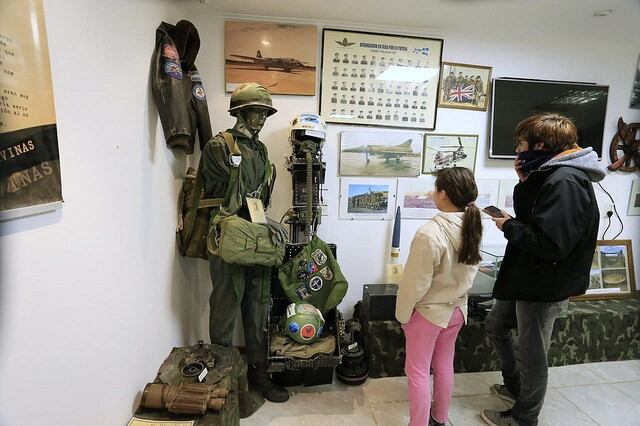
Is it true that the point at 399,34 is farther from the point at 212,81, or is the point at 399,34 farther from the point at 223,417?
the point at 223,417

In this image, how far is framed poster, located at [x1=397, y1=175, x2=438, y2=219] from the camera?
2.40 meters

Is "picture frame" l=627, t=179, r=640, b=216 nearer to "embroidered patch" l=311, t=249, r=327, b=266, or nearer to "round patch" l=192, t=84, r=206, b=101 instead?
"embroidered patch" l=311, t=249, r=327, b=266

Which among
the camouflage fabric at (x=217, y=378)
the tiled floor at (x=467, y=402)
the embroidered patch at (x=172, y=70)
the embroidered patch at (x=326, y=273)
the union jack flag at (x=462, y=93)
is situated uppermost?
the union jack flag at (x=462, y=93)

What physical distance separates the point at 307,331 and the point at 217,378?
57 cm

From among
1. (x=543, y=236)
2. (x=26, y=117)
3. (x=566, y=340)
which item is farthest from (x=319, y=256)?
(x=566, y=340)

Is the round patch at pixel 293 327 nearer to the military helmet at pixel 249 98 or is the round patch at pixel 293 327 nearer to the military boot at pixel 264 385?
the military boot at pixel 264 385

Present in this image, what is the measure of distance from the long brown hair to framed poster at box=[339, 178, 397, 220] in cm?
91

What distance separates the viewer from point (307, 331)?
1876 millimetres

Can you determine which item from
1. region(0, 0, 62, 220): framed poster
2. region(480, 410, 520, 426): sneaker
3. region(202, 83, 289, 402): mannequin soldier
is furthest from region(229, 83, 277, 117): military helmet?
region(480, 410, 520, 426): sneaker

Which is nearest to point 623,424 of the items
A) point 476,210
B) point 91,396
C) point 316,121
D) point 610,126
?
point 476,210

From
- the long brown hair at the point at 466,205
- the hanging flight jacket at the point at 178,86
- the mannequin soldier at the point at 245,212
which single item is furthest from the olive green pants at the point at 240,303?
the long brown hair at the point at 466,205

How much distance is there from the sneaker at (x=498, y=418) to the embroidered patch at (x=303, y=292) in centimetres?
117

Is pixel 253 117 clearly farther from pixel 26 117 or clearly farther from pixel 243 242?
pixel 26 117

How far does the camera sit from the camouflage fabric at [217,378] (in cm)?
129
